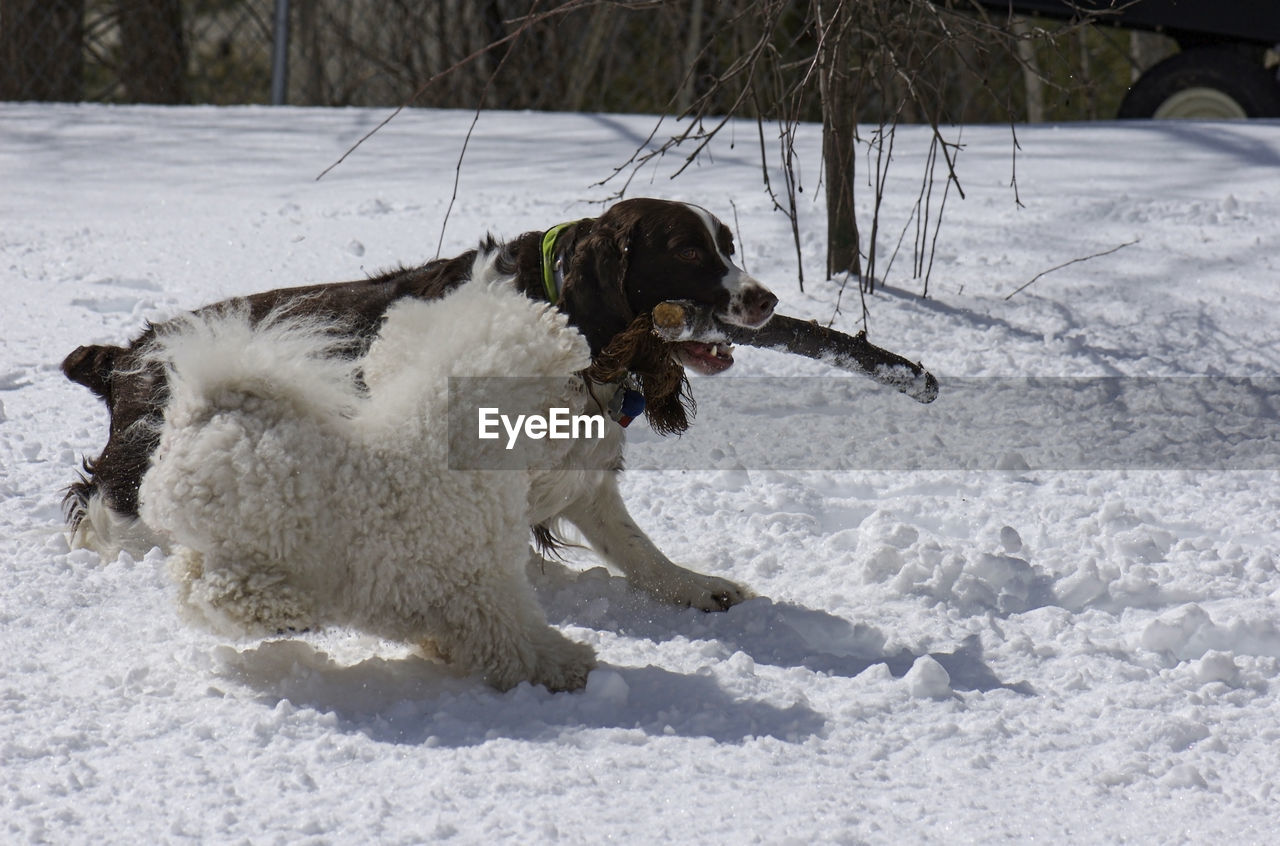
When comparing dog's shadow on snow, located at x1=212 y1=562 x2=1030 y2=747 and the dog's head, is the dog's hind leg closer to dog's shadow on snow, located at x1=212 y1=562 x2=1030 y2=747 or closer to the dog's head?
dog's shadow on snow, located at x1=212 y1=562 x2=1030 y2=747

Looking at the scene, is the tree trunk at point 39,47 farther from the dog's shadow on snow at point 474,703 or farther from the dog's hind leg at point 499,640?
the dog's hind leg at point 499,640

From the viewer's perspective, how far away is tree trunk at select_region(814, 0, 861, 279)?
15.0 feet

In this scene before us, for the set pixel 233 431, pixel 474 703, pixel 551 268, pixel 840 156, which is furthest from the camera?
pixel 840 156

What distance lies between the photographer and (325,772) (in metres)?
2.22

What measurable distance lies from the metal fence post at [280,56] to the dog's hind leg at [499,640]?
26.5 ft

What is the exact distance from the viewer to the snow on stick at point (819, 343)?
10.8 feet

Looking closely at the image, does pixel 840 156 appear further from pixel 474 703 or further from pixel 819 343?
Result: pixel 474 703

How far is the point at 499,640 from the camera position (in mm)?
2594

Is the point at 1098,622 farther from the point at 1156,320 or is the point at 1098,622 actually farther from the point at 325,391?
the point at 1156,320

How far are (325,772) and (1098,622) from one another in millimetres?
1857

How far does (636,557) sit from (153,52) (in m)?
9.92

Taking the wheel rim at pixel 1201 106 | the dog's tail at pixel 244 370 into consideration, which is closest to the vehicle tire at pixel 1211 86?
the wheel rim at pixel 1201 106
